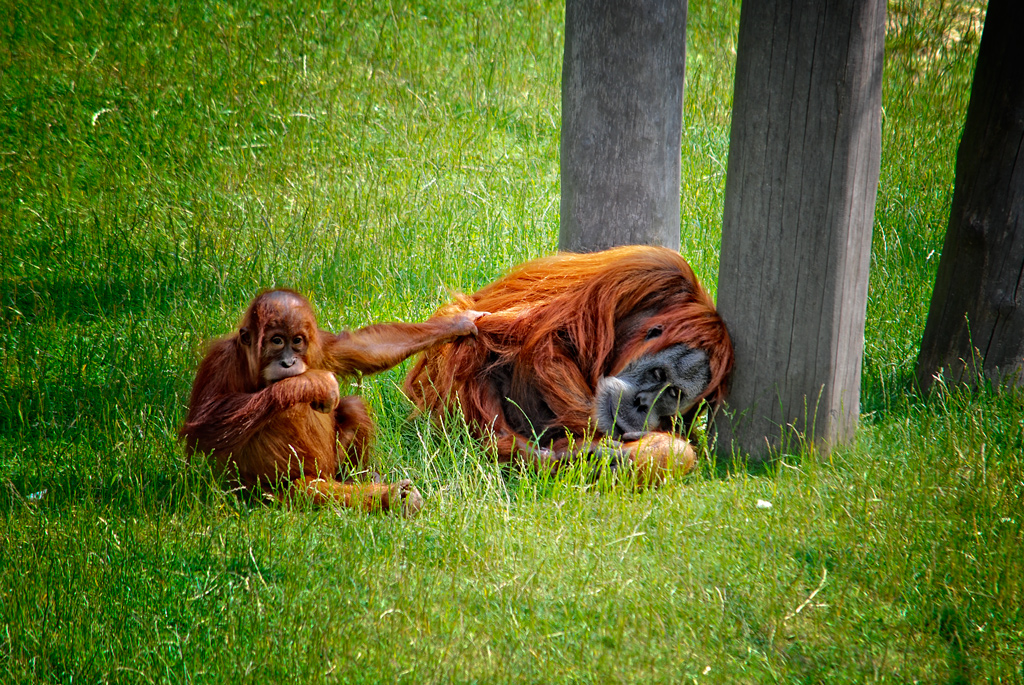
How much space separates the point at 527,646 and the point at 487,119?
5353 millimetres

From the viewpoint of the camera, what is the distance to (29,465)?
348cm

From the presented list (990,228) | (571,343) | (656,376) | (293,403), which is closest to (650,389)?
(656,376)

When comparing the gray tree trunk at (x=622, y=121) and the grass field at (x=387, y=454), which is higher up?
the gray tree trunk at (x=622, y=121)

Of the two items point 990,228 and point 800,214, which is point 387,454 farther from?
point 990,228

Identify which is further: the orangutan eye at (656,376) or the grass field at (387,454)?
the orangutan eye at (656,376)

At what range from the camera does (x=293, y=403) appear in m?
2.79

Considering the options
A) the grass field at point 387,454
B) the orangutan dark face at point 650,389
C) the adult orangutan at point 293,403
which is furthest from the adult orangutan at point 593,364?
the adult orangutan at point 293,403

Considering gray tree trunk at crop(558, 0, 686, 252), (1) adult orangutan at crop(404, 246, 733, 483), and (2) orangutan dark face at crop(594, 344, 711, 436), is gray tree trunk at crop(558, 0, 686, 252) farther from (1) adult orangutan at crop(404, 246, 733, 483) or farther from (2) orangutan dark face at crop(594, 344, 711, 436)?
(2) orangutan dark face at crop(594, 344, 711, 436)

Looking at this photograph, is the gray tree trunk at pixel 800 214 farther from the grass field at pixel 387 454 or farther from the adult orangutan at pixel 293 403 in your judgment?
the adult orangutan at pixel 293 403

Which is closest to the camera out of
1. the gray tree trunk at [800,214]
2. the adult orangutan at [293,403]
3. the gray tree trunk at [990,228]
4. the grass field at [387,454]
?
the grass field at [387,454]

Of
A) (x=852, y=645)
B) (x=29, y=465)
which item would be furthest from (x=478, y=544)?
(x=29, y=465)

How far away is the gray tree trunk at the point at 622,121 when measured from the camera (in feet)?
12.9

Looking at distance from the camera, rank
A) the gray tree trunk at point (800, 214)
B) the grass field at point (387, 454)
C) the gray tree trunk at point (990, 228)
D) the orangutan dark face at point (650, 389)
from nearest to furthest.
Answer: the grass field at point (387, 454) < the gray tree trunk at point (800, 214) < the orangutan dark face at point (650, 389) < the gray tree trunk at point (990, 228)

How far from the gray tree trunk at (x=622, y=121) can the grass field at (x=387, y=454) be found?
0.95 metres
